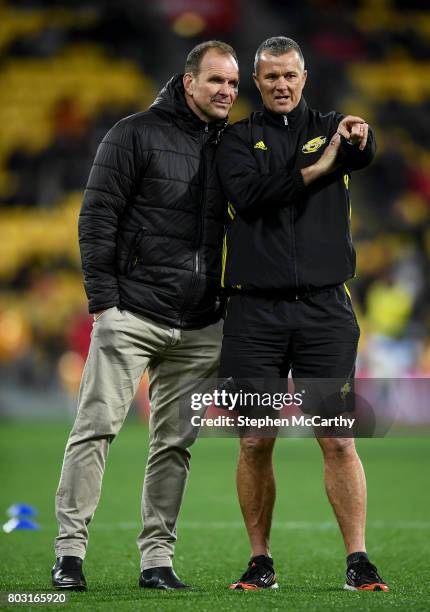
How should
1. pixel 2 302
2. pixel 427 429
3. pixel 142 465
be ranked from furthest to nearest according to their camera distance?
pixel 2 302
pixel 427 429
pixel 142 465

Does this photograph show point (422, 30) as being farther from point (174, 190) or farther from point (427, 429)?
point (174, 190)

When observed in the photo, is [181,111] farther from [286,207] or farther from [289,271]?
[289,271]

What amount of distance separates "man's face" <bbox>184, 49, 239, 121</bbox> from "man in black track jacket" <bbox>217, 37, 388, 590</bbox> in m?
0.12

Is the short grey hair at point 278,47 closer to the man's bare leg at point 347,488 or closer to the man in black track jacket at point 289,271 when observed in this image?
the man in black track jacket at point 289,271

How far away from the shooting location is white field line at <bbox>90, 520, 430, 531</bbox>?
675cm

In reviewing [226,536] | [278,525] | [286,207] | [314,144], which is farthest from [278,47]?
[278,525]

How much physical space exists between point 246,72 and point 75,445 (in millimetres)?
15670

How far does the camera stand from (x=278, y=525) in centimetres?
690

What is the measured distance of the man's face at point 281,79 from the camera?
15.0ft

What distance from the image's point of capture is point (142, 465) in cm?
1001

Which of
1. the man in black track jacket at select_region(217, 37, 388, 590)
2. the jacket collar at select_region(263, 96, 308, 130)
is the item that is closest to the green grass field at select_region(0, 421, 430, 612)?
the man in black track jacket at select_region(217, 37, 388, 590)

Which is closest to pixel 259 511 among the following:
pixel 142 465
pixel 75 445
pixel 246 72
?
pixel 75 445

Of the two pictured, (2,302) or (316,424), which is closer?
(316,424)

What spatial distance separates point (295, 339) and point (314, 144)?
739mm
